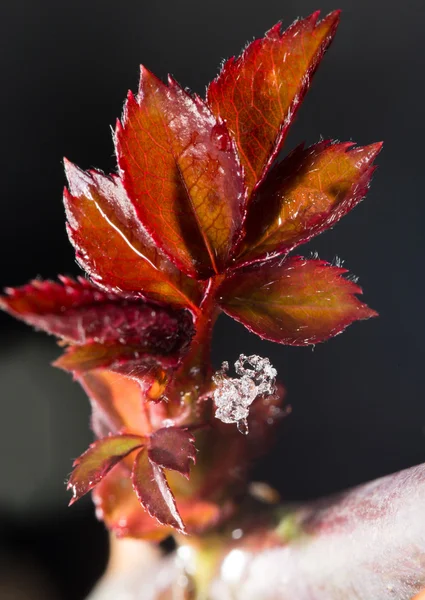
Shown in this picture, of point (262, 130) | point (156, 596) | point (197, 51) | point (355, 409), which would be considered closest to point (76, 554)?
point (156, 596)

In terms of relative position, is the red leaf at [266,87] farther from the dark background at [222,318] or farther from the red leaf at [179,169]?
A: the dark background at [222,318]

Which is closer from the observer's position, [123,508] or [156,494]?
[156,494]

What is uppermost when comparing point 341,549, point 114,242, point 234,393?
point 114,242

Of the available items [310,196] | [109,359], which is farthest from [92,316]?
[310,196]

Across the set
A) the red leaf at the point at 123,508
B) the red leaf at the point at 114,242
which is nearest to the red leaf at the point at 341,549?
the red leaf at the point at 123,508

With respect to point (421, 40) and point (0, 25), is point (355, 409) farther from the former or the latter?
point (0, 25)

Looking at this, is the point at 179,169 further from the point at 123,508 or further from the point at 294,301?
the point at 123,508

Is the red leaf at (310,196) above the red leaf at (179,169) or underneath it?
underneath
